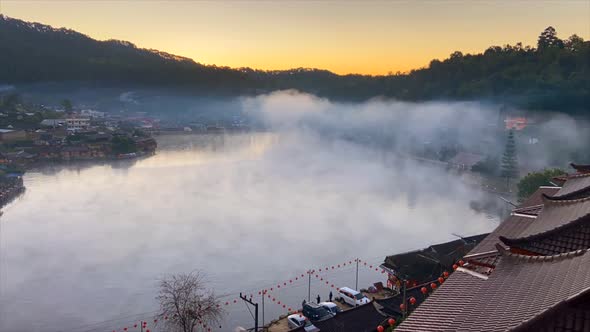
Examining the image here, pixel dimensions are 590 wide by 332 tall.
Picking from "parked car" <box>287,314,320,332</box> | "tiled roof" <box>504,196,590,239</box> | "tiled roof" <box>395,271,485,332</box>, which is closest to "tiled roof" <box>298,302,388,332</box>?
"parked car" <box>287,314,320,332</box>

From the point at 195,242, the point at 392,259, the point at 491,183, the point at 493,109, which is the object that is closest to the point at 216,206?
the point at 195,242

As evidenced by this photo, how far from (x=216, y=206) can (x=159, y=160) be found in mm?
7461

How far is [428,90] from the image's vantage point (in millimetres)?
Result: 24000

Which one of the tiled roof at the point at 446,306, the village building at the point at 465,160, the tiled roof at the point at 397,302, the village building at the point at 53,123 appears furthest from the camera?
the village building at the point at 53,123

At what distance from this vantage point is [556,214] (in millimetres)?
2164

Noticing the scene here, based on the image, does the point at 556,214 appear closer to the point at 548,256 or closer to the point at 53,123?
the point at 548,256

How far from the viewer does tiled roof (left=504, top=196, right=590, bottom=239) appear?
192 cm

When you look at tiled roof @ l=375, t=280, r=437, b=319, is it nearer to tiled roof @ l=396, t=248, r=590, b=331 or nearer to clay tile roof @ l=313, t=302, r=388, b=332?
clay tile roof @ l=313, t=302, r=388, b=332

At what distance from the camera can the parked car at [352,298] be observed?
4217mm

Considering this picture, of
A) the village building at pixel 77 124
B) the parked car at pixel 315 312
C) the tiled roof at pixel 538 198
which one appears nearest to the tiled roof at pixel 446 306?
the tiled roof at pixel 538 198

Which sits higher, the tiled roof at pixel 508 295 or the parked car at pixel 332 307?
the tiled roof at pixel 508 295

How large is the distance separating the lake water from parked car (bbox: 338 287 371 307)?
18.0 inches

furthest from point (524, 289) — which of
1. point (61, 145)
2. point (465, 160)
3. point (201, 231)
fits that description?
point (61, 145)

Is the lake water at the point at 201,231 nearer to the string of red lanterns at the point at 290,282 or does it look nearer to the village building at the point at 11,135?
the string of red lanterns at the point at 290,282
